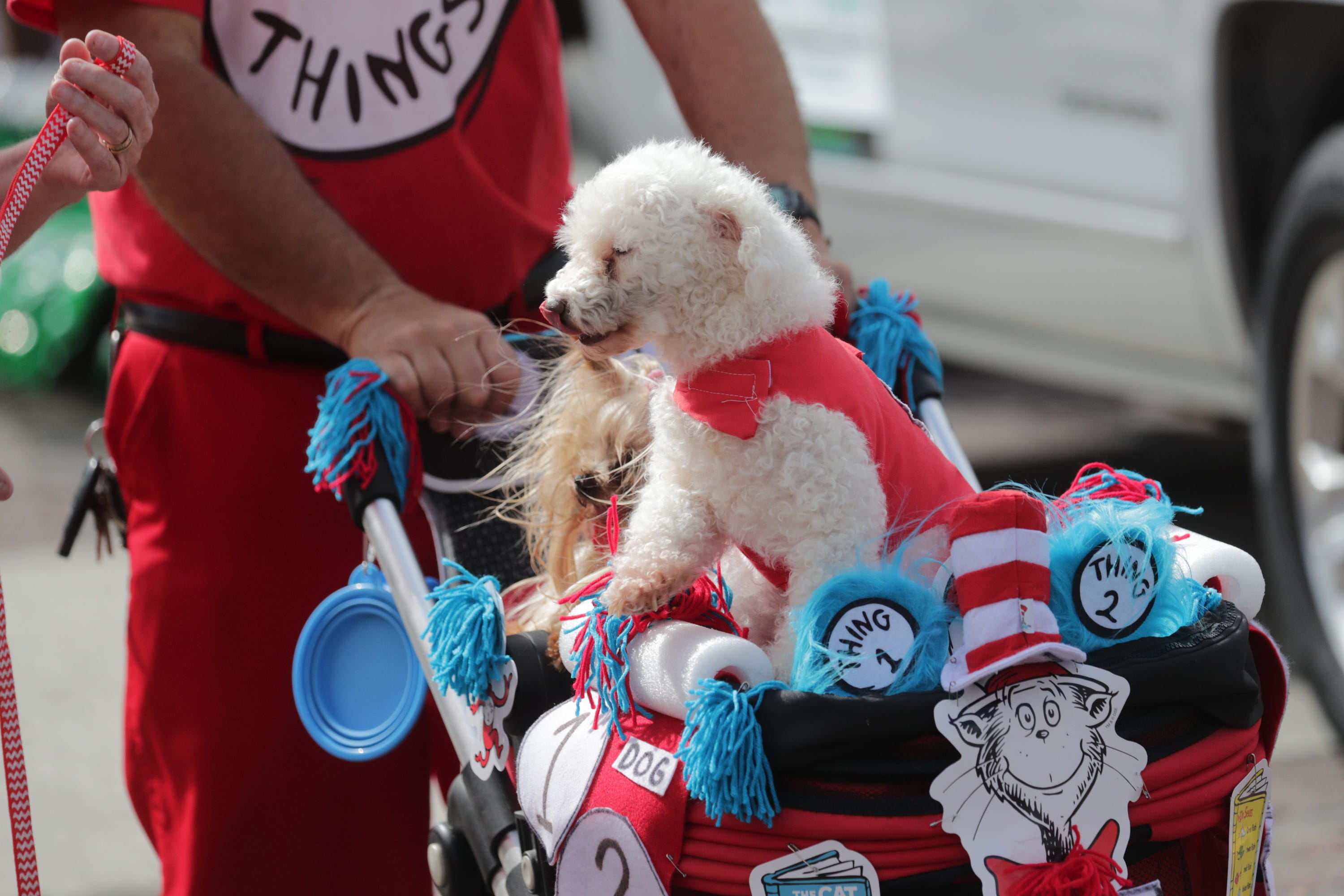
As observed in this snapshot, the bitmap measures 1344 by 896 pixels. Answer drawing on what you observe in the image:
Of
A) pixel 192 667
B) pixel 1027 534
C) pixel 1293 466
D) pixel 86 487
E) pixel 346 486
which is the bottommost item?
pixel 1293 466

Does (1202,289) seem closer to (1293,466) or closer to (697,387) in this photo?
(1293,466)

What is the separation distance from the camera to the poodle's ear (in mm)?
1256

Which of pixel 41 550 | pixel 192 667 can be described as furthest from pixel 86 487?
pixel 41 550

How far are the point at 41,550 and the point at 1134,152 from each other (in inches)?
163

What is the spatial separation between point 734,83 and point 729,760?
114 cm

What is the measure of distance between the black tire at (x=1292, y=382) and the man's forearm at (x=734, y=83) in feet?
5.50

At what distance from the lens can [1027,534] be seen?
3.82 feet

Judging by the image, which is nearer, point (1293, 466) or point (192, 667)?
point (192, 667)

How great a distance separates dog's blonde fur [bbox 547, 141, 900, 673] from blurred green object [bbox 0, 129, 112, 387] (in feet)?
20.8

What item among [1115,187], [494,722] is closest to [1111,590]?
[494,722]

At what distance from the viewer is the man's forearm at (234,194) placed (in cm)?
161

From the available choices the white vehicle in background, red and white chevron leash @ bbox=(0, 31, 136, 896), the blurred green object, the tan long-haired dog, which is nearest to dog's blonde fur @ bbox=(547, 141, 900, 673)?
the tan long-haired dog

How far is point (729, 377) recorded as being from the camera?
1266mm

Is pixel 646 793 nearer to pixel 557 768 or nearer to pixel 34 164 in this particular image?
pixel 557 768
